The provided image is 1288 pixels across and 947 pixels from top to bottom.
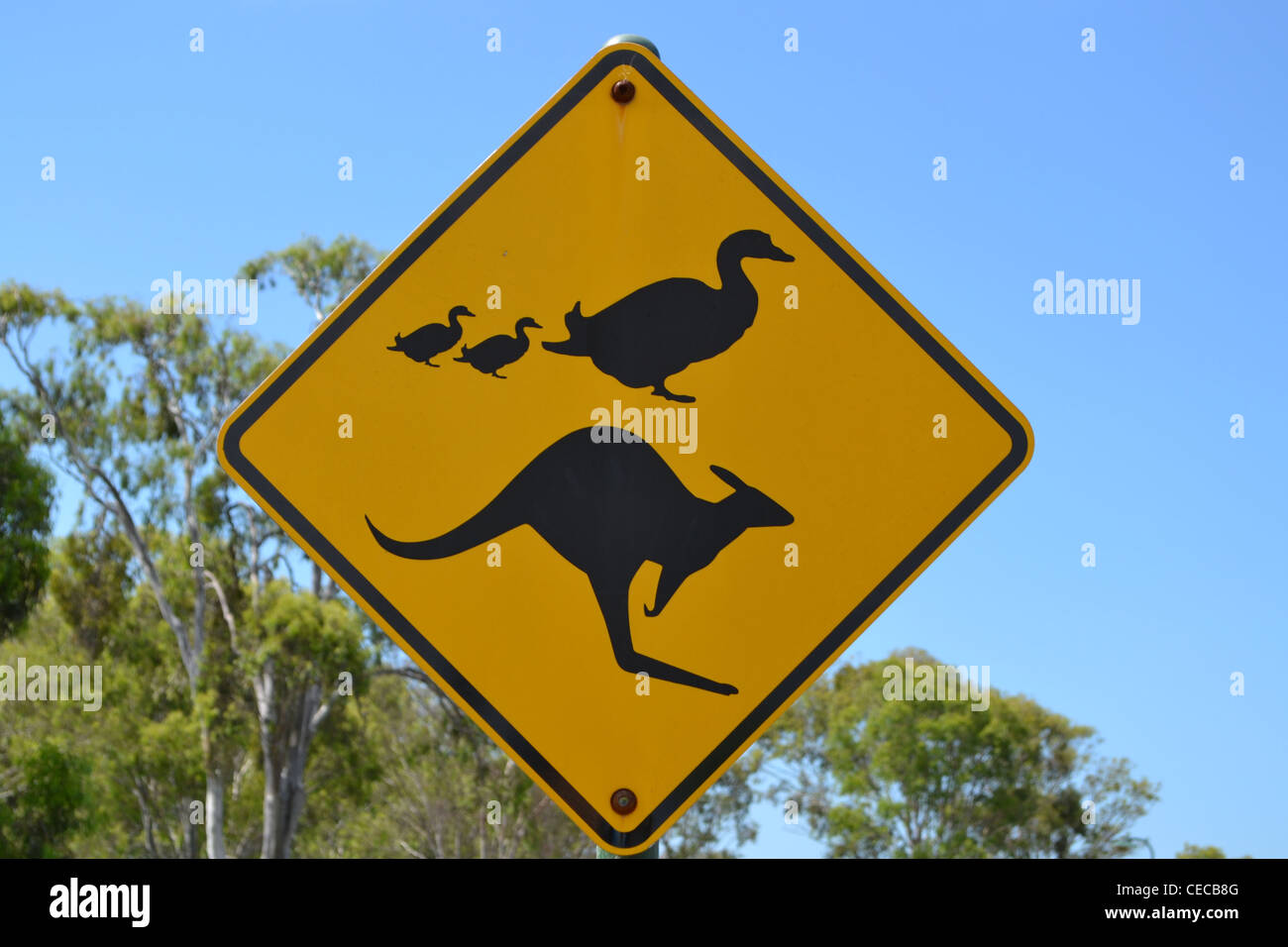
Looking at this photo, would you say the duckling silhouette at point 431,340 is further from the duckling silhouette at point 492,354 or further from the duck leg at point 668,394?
the duck leg at point 668,394

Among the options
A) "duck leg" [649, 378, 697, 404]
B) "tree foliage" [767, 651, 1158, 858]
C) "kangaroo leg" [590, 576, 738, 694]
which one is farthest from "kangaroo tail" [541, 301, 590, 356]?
"tree foliage" [767, 651, 1158, 858]

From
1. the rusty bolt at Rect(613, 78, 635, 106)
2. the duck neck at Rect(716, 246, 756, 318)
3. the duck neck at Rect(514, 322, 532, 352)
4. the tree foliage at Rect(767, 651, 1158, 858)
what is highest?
the rusty bolt at Rect(613, 78, 635, 106)

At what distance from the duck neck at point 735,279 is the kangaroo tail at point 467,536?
0.53m

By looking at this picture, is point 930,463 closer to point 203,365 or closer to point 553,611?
point 553,611

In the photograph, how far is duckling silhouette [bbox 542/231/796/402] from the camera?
193 cm

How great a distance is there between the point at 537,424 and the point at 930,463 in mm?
685

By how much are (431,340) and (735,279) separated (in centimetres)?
55

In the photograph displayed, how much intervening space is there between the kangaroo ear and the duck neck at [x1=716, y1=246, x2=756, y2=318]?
300mm

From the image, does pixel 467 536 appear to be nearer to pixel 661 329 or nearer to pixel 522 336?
pixel 522 336

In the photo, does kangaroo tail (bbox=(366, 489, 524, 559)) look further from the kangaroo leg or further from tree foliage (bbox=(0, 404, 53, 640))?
tree foliage (bbox=(0, 404, 53, 640))

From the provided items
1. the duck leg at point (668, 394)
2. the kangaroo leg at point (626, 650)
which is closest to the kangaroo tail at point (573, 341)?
the duck leg at point (668, 394)

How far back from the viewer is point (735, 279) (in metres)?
1.99
